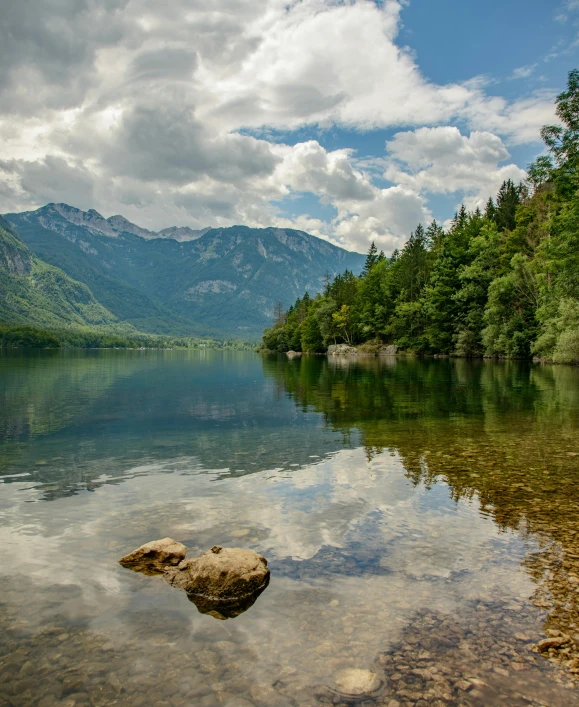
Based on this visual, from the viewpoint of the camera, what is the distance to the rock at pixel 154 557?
9.15 meters

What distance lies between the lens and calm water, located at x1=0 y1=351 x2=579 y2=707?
6066 mm

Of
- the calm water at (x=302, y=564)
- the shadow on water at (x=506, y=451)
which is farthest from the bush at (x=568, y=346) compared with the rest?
the calm water at (x=302, y=564)

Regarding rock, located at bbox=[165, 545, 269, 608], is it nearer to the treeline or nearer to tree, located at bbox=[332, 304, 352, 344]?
the treeline

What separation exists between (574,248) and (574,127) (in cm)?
1043

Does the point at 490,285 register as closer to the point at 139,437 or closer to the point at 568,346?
the point at 568,346

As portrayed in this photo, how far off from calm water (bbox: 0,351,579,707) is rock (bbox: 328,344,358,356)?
390 feet

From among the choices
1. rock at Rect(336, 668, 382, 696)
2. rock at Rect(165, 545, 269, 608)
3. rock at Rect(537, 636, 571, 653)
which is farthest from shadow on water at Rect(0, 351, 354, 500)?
rock at Rect(537, 636, 571, 653)

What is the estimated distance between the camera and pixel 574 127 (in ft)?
136

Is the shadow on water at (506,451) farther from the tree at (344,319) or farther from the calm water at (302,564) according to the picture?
the tree at (344,319)

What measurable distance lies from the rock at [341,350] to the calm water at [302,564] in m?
119

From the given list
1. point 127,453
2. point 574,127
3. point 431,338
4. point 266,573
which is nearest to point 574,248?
point 574,127

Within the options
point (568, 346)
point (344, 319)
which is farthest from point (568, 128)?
point (344, 319)

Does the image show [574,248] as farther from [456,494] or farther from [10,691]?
[10,691]

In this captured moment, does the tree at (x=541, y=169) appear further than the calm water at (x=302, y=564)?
Yes
